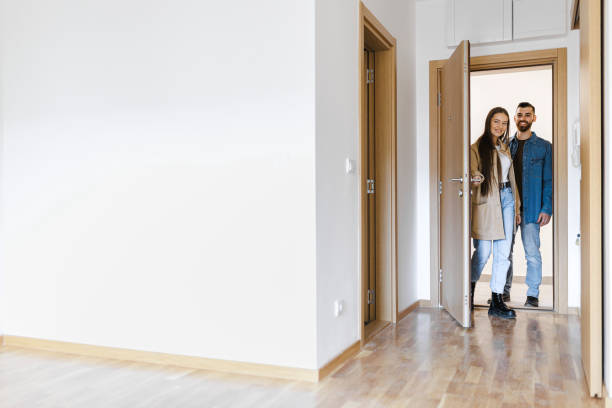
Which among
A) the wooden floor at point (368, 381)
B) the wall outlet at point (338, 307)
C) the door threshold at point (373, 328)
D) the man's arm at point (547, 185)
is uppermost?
the man's arm at point (547, 185)

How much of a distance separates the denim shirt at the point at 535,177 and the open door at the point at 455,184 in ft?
A: 3.15

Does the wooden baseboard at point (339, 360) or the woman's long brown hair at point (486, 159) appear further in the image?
the woman's long brown hair at point (486, 159)

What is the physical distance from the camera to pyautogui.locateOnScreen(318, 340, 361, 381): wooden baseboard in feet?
9.17

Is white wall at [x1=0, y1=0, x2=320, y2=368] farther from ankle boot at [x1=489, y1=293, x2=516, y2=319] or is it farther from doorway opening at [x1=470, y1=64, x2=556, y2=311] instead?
doorway opening at [x1=470, y1=64, x2=556, y2=311]

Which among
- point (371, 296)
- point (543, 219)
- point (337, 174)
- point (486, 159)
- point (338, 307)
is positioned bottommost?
point (371, 296)

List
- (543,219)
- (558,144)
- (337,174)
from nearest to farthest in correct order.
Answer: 1. (337,174)
2. (558,144)
3. (543,219)

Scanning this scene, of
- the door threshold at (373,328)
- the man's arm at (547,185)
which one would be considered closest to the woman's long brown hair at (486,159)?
the man's arm at (547,185)

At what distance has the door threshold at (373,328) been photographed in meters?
3.62

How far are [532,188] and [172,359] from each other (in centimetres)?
359

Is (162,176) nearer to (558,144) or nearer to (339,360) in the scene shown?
(339,360)

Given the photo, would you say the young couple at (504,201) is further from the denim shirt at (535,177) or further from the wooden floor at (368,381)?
the wooden floor at (368,381)

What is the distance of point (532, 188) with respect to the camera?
5035 mm

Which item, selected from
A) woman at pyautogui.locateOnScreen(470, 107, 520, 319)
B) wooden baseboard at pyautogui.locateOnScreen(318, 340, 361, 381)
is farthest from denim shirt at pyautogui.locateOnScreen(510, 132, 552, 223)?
wooden baseboard at pyautogui.locateOnScreen(318, 340, 361, 381)

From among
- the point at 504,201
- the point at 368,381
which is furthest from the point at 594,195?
the point at 504,201
